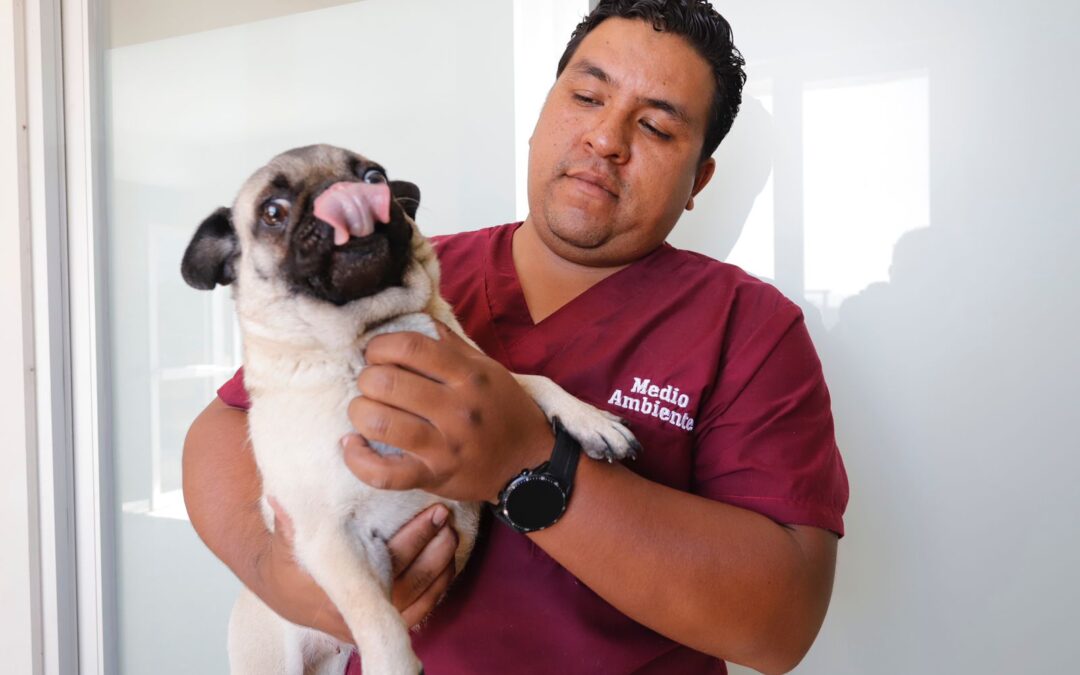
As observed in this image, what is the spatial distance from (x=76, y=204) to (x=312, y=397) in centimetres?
206

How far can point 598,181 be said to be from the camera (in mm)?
1170

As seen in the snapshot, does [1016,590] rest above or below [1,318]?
below

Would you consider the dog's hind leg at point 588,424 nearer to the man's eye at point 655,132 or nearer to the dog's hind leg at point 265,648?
the man's eye at point 655,132

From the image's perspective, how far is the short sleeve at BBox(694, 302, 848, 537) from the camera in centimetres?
104

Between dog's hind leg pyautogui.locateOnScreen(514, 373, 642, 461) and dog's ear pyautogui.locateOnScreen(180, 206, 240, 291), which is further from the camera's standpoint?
dog's ear pyautogui.locateOnScreen(180, 206, 240, 291)

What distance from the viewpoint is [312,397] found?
0.96 metres

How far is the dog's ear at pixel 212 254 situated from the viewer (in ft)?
3.58

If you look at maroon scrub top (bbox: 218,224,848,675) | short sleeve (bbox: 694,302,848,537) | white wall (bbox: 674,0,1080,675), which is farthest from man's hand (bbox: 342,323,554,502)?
white wall (bbox: 674,0,1080,675)

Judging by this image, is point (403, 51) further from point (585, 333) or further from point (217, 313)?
point (585, 333)

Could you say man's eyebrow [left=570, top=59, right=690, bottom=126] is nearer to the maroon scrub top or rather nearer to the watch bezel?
the maroon scrub top

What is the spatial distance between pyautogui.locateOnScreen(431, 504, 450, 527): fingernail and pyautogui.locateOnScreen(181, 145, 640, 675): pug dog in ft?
0.09

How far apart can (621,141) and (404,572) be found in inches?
28.2

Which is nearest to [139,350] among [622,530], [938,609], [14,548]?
[14,548]

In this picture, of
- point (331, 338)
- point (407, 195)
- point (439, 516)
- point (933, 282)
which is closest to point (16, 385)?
point (407, 195)
